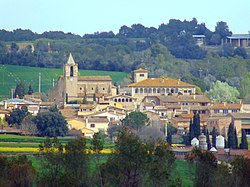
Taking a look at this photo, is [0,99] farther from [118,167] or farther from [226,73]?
[118,167]

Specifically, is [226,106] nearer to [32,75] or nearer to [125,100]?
[125,100]

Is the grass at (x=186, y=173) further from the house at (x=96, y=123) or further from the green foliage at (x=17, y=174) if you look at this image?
the house at (x=96, y=123)

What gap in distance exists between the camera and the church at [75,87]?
9900cm

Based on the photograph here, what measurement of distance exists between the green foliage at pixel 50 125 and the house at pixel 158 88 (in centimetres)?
1820

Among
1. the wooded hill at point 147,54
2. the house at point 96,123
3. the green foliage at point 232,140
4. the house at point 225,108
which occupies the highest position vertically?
the wooded hill at point 147,54

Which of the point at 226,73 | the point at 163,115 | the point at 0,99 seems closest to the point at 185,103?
the point at 163,115

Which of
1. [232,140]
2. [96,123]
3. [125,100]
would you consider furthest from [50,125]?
[125,100]

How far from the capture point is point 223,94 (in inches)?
4038

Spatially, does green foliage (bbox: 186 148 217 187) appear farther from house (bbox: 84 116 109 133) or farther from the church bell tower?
the church bell tower

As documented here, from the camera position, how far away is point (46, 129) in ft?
265

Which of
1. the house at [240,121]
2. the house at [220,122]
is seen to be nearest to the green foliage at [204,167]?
the house at [240,121]

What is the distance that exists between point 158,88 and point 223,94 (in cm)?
461

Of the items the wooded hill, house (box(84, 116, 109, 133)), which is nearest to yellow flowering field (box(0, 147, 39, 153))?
house (box(84, 116, 109, 133))

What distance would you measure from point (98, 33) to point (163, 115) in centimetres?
7218
